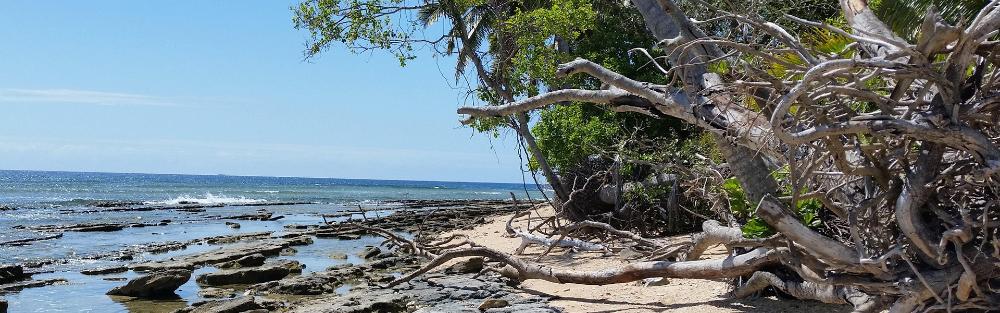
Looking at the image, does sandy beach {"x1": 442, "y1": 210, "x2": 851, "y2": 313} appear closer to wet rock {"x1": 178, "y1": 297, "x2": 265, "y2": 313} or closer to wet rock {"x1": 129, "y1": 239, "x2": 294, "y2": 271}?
wet rock {"x1": 178, "y1": 297, "x2": 265, "y2": 313}

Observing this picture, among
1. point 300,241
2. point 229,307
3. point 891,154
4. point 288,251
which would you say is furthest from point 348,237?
point 891,154

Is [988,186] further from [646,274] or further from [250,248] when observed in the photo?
[250,248]

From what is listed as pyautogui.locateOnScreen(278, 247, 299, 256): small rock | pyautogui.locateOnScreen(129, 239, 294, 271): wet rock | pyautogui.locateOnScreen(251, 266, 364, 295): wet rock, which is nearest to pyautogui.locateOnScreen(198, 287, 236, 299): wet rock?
pyautogui.locateOnScreen(251, 266, 364, 295): wet rock

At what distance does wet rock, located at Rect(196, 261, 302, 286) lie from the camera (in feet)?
40.8

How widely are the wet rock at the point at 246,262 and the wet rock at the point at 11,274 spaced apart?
9.88 ft

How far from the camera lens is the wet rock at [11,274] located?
1272 centimetres

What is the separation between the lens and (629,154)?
15.1 meters

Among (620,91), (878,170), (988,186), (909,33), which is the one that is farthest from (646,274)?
(909,33)

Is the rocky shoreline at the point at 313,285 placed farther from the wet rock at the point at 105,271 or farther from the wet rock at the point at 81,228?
the wet rock at the point at 81,228

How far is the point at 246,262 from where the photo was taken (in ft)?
48.2

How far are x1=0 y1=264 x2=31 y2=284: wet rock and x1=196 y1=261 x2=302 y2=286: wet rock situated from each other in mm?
2879

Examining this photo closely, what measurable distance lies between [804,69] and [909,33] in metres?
5.76

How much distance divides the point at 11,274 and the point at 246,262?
11.6 feet

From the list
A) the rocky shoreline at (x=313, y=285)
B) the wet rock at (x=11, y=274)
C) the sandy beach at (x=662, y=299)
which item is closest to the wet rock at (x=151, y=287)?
the rocky shoreline at (x=313, y=285)
